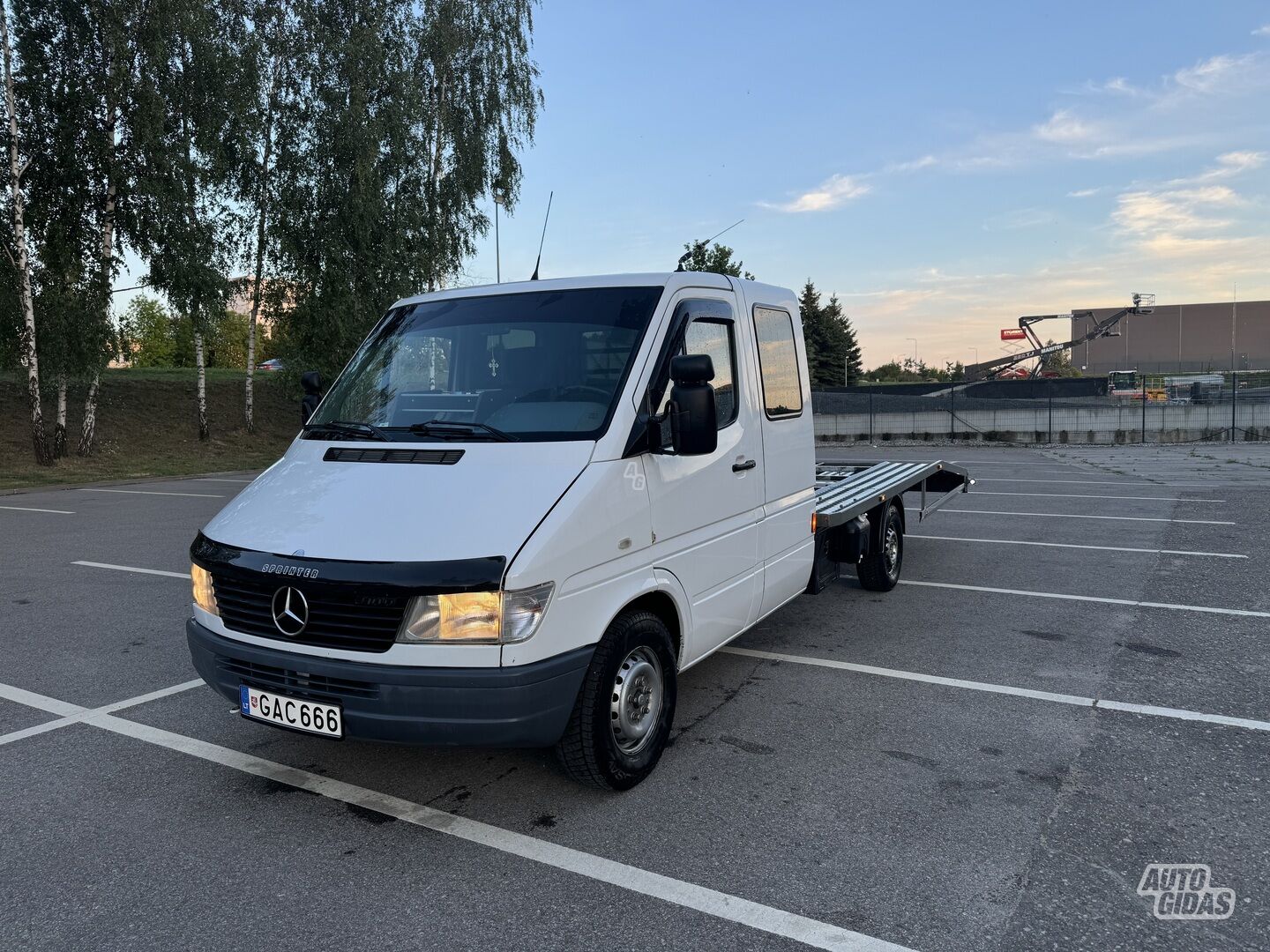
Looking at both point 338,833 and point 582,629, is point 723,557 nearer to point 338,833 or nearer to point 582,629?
point 582,629

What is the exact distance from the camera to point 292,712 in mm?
3279

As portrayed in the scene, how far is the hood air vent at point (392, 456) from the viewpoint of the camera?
141 inches

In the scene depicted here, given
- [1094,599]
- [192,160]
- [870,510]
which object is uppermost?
[192,160]

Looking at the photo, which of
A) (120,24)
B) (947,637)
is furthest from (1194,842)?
(120,24)

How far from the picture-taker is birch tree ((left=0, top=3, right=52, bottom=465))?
1800cm

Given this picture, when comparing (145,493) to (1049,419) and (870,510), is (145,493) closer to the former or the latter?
(870,510)

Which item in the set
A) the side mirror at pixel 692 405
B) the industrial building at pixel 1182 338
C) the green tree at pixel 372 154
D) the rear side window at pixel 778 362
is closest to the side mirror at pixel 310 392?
the side mirror at pixel 692 405

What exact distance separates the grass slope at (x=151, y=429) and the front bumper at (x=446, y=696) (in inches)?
670

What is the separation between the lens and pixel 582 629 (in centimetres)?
326

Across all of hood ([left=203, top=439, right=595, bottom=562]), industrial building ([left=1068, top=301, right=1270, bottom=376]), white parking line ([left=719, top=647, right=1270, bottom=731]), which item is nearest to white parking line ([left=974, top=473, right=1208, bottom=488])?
white parking line ([left=719, top=647, right=1270, bottom=731])

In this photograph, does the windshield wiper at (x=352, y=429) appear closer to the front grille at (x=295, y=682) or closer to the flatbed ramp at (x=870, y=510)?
the front grille at (x=295, y=682)

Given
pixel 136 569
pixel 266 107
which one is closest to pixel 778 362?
pixel 136 569

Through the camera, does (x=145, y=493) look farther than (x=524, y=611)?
Yes

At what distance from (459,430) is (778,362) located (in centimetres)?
203
